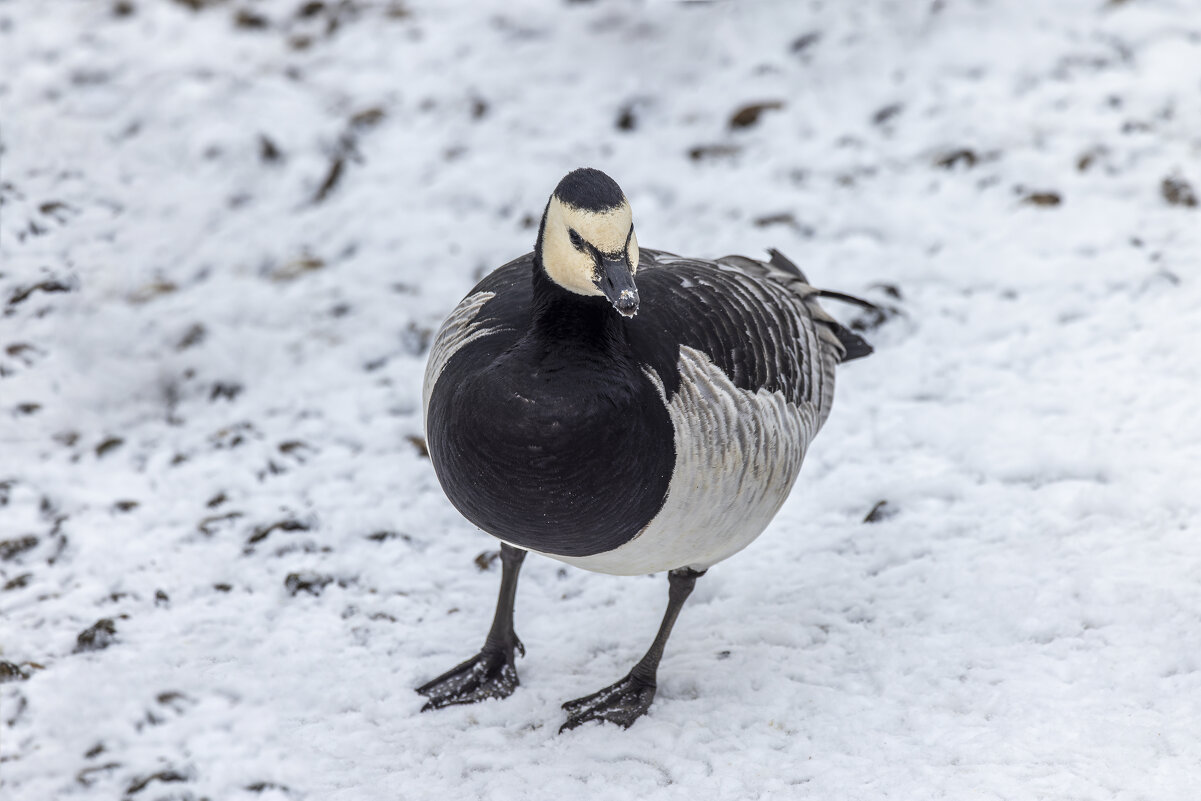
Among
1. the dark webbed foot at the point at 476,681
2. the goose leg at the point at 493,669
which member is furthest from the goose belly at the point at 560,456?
the dark webbed foot at the point at 476,681

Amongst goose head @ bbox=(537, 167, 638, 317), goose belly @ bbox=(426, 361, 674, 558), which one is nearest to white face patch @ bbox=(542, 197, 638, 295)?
goose head @ bbox=(537, 167, 638, 317)

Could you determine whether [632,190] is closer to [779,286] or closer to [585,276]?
[779,286]

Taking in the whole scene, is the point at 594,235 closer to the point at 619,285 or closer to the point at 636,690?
the point at 619,285

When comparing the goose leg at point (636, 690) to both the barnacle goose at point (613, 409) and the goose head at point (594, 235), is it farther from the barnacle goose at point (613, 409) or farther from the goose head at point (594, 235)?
the goose head at point (594, 235)

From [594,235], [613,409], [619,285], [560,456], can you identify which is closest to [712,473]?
[613,409]

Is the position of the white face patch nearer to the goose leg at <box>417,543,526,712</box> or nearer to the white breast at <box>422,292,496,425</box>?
the white breast at <box>422,292,496,425</box>

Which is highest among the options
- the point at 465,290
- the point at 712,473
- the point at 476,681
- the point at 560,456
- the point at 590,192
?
the point at 590,192

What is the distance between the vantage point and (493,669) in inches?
167

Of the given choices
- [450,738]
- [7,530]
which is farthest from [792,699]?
[7,530]

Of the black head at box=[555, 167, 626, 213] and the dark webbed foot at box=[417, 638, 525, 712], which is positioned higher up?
the black head at box=[555, 167, 626, 213]

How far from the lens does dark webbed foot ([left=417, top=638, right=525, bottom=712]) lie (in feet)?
13.6

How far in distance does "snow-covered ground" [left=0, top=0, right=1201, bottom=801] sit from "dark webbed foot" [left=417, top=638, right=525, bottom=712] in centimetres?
9

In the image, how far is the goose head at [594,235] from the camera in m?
3.24

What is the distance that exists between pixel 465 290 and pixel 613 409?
317 centimetres
